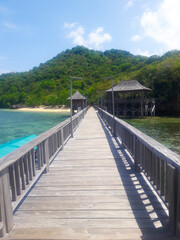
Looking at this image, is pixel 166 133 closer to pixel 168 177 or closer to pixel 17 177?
pixel 168 177

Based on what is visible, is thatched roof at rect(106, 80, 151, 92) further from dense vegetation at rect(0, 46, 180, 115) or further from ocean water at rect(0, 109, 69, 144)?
dense vegetation at rect(0, 46, 180, 115)

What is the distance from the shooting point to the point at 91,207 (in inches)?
93.9

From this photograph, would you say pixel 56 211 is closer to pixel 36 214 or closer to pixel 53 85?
pixel 36 214

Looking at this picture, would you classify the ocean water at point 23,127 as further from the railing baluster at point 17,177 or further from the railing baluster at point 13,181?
the railing baluster at point 13,181

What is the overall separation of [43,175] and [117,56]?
96.8 m

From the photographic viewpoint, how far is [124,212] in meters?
2.26

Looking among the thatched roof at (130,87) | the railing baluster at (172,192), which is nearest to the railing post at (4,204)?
the railing baluster at (172,192)

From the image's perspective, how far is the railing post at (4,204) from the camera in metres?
1.77

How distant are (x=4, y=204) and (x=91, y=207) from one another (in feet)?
3.74

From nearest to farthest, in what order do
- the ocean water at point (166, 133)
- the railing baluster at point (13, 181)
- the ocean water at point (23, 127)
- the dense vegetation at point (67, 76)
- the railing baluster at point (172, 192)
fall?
the railing baluster at point (172, 192)
the railing baluster at point (13, 181)
the ocean water at point (166, 133)
the ocean water at point (23, 127)
the dense vegetation at point (67, 76)

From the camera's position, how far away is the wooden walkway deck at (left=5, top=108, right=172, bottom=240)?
1924 mm

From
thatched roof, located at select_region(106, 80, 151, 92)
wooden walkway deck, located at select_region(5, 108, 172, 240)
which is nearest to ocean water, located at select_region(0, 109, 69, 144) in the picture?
thatched roof, located at select_region(106, 80, 151, 92)

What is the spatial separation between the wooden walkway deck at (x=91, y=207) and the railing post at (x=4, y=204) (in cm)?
11

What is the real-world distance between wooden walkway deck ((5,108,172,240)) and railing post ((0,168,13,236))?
11 cm
